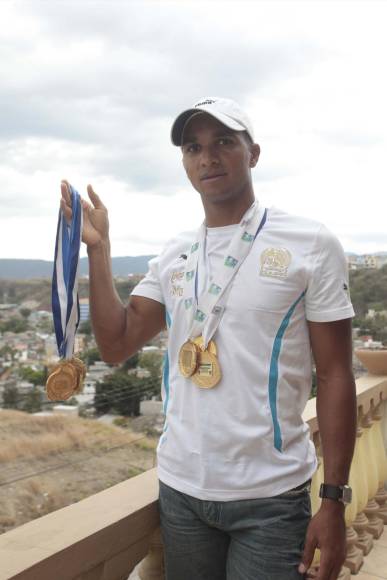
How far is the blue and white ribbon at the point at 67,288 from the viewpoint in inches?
61.4

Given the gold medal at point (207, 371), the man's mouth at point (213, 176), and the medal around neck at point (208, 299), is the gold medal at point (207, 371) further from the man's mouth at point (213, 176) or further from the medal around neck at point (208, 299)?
the man's mouth at point (213, 176)

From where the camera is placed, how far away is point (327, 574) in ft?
4.73

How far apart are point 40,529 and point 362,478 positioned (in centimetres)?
205

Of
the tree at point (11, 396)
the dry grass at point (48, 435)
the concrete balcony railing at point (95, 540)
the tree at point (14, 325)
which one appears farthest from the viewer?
the tree at point (14, 325)

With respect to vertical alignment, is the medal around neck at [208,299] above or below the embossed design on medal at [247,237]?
below

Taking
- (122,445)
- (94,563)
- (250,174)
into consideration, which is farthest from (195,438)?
(122,445)

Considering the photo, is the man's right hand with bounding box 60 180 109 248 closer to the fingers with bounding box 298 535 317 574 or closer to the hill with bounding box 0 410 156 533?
the fingers with bounding box 298 535 317 574

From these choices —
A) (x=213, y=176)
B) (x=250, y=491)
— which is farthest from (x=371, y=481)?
(x=213, y=176)

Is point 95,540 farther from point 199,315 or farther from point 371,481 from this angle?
point 371,481

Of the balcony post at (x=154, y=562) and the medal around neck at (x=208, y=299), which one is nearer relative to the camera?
the medal around neck at (x=208, y=299)

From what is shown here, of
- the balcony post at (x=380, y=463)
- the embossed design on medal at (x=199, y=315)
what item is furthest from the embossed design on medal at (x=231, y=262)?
the balcony post at (x=380, y=463)

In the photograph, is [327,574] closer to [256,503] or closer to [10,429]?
[256,503]

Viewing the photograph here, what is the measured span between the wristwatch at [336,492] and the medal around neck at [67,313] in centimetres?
66

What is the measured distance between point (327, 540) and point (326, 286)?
1.97ft
